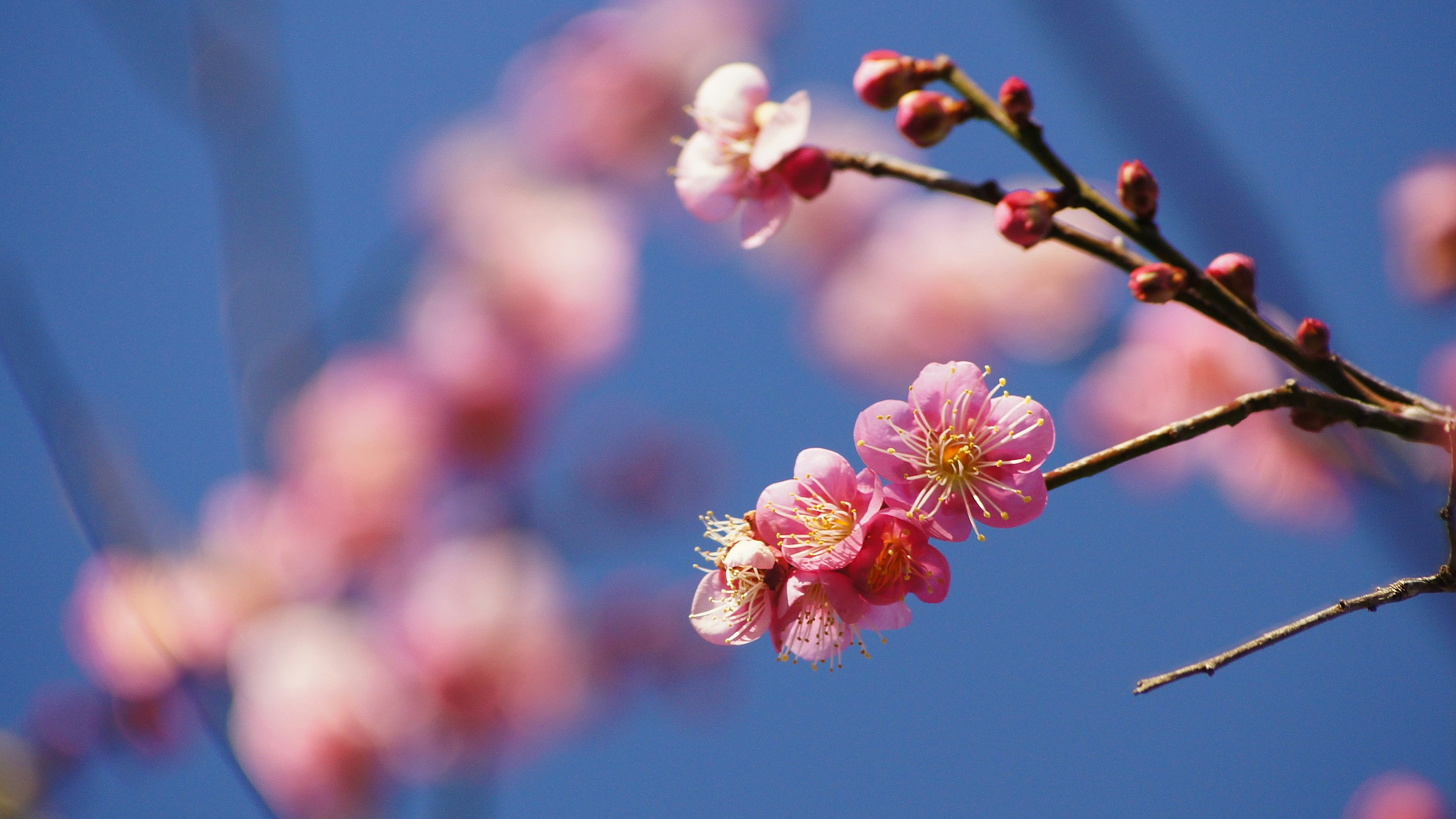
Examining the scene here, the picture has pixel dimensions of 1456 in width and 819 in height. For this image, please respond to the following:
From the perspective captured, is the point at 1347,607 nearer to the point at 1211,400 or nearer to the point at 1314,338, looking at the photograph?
the point at 1314,338

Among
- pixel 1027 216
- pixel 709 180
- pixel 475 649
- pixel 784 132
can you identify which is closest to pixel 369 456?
pixel 475 649

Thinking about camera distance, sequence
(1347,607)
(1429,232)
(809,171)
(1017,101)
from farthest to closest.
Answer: (1429,232) < (809,171) < (1017,101) < (1347,607)

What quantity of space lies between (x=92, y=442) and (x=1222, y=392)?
2.82m

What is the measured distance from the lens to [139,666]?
229 cm

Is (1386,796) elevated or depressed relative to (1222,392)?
depressed

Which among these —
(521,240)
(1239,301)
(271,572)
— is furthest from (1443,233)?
(271,572)

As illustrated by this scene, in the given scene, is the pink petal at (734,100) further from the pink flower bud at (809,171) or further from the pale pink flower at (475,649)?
the pale pink flower at (475,649)

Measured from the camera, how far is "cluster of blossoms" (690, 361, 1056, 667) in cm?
67

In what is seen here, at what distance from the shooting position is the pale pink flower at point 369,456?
2279 millimetres

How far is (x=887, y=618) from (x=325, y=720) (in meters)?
2.23

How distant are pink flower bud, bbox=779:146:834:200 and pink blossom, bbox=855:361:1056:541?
22 centimetres

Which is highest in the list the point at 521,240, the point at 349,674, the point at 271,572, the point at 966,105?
the point at 521,240

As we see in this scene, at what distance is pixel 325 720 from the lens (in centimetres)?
234

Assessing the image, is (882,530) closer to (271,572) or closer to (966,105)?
(966,105)
